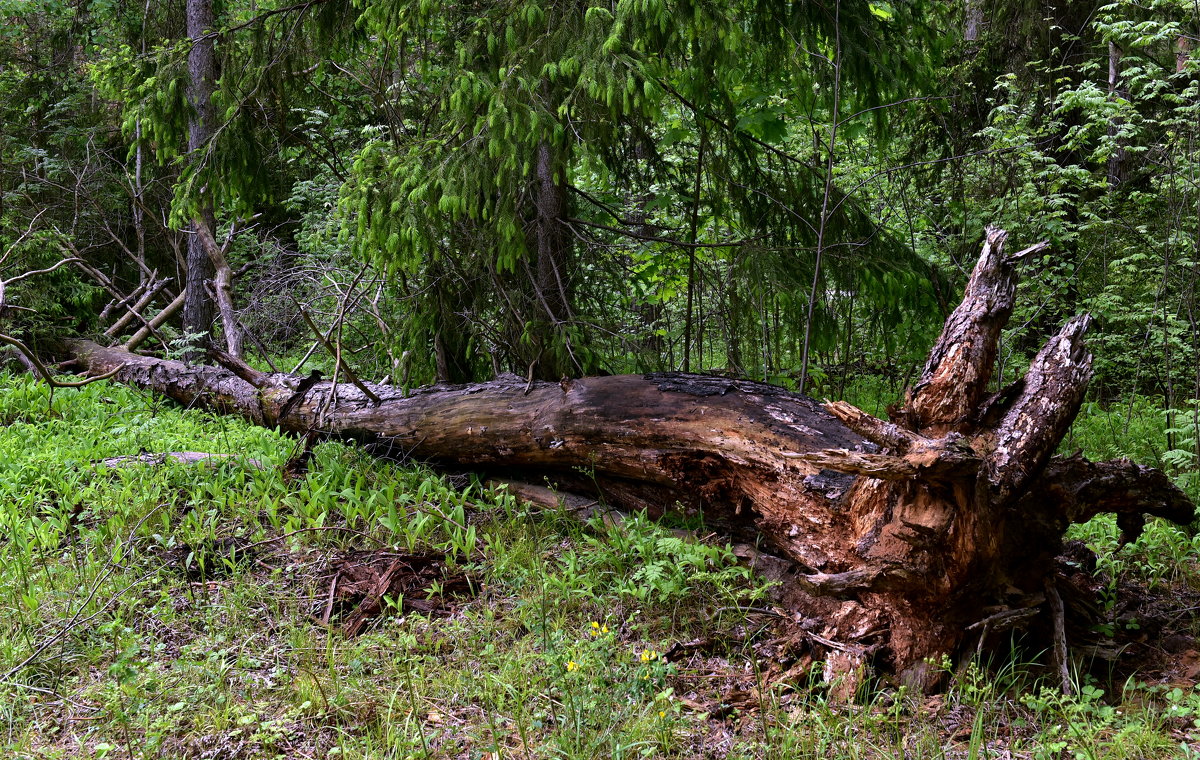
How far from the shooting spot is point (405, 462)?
562 centimetres

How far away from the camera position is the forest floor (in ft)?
9.21

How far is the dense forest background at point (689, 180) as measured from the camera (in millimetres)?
4980

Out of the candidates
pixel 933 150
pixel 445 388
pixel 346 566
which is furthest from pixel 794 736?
pixel 933 150

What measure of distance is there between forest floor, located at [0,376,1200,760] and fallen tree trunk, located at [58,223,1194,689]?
0.24m

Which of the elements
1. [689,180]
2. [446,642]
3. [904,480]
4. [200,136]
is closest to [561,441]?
[446,642]

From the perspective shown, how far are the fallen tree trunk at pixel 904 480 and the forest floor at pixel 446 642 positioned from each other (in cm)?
24

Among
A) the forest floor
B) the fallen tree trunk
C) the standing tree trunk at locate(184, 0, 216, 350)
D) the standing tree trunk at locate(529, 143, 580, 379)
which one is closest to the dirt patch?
the forest floor

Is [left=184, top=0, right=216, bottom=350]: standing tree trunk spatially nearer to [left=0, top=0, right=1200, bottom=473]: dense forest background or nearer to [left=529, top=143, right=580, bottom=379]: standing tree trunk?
[left=0, top=0, right=1200, bottom=473]: dense forest background

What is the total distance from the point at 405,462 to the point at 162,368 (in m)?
4.05

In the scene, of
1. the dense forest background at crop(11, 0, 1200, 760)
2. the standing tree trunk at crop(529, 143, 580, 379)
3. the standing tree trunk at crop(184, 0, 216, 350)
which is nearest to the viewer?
the dense forest background at crop(11, 0, 1200, 760)

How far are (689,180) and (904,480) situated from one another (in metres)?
4.15

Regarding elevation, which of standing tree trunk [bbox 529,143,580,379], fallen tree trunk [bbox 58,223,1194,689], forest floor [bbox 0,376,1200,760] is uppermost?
standing tree trunk [bbox 529,143,580,379]

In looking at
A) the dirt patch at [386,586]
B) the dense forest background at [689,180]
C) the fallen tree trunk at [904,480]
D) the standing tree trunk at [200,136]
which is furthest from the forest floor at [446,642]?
the standing tree trunk at [200,136]

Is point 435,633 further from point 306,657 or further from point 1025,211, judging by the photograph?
point 1025,211
